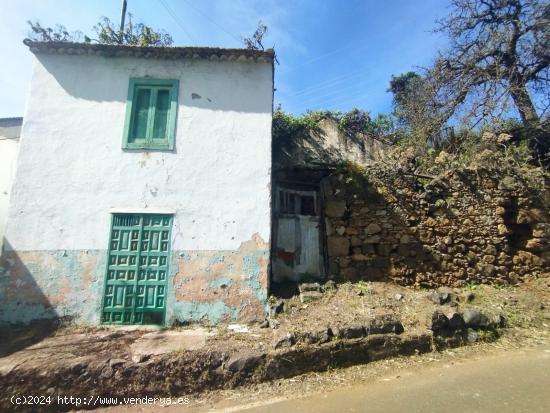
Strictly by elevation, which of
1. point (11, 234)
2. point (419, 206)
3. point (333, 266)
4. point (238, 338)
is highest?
point (419, 206)

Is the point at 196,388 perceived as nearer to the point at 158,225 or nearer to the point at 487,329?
the point at 158,225

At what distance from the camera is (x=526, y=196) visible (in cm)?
883

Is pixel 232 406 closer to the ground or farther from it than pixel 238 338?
closer to the ground

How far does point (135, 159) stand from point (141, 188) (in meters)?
0.61

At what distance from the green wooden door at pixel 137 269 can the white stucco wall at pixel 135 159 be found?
0.20 meters

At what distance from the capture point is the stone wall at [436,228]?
26.3ft

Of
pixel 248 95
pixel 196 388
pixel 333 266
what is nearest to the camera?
pixel 196 388

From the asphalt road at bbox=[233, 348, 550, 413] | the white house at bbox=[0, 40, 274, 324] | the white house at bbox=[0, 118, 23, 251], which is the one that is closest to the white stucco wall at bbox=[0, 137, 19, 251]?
the white house at bbox=[0, 118, 23, 251]

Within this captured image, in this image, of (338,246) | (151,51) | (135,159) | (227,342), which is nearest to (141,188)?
(135,159)

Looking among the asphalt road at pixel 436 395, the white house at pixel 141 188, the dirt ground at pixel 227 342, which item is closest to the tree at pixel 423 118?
the dirt ground at pixel 227 342

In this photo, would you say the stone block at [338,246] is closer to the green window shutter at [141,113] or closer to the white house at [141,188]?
the white house at [141,188]

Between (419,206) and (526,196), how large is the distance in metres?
2.87

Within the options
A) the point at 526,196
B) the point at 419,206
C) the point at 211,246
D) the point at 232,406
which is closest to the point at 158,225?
the point at 211,246

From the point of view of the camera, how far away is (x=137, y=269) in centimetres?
646
